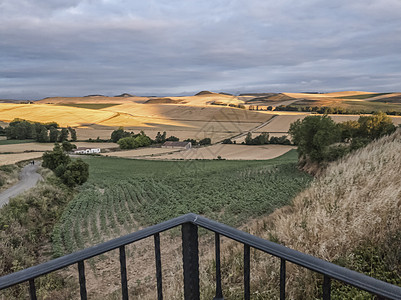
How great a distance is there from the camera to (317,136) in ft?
80.2

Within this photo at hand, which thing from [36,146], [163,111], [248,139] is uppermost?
[163,111]

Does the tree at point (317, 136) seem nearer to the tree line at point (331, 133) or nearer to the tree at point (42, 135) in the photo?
the tree line at point (331, 133)

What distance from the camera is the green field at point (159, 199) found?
13062 mm

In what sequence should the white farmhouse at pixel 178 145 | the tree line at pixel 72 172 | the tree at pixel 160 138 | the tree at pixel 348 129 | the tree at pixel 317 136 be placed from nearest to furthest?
the tree line at pixel 72 172 → the tree at pixel 317 136 → the tree at pixel 348 129 → the white farmhouse at pixel 178 145 → the tree at pixel 160 138

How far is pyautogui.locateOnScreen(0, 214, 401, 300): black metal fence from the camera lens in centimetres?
91

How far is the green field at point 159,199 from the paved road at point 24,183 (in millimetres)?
4466

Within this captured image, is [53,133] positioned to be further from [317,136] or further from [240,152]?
[317,136]

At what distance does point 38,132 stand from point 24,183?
27.8 metres

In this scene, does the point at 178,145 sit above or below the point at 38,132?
below

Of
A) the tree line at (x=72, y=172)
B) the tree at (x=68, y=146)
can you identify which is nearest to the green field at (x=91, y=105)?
the tree at (x=68, y=146)

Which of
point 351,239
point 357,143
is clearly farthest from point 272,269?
point 357,143

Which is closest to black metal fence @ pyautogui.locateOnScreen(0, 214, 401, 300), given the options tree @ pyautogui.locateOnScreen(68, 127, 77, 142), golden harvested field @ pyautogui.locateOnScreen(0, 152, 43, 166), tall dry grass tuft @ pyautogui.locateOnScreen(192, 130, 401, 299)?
tall dry grass tuft @ pyautogui.locateOnScreen(192, 130, 401, 299)

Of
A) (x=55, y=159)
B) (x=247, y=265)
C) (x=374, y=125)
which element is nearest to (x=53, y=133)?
(x=55, y=159)

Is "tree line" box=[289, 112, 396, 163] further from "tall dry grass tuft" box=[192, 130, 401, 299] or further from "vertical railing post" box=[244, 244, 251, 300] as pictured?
"vertical railing post" box=[244, 244, 251, 300]
